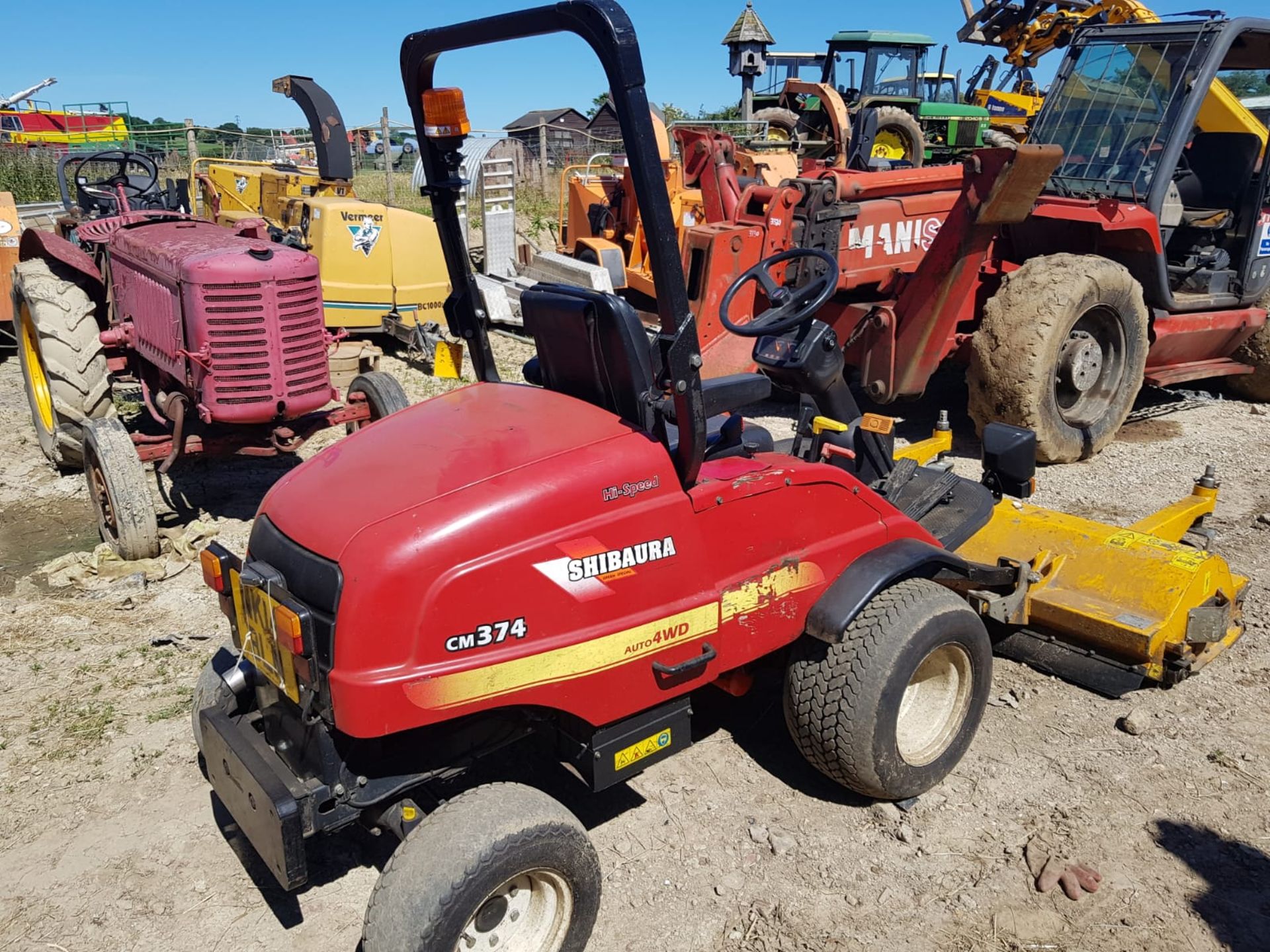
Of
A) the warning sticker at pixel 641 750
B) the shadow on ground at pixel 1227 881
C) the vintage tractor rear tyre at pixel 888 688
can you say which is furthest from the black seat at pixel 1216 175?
Answer: the warning sticker at pixel 641 750

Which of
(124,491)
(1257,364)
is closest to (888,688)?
(124,491)

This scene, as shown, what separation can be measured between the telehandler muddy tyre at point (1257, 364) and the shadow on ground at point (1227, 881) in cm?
557

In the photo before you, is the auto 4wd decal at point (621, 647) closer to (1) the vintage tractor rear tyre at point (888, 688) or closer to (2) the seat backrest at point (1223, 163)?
(1) the vintage tractor rear tyre at point (888, 688)

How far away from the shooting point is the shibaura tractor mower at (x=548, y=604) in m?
2.38

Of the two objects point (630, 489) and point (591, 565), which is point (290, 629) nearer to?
point (591, 565)

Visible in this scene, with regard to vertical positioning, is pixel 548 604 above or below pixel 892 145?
below

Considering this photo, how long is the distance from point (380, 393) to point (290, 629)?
362cm

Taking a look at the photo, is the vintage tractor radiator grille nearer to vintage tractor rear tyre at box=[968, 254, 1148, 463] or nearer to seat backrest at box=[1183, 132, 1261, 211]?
vintage tractor rear tyre at box=[968, 254, 1148, 463]

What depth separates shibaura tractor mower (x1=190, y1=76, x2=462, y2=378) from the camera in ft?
29.2

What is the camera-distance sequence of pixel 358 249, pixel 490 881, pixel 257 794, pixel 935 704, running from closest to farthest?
1. pixel 490 881
2. pixel 257 794
3. pixel 935 704
4. pixel 358 249

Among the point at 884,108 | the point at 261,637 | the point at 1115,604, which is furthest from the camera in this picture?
the point at 884,108

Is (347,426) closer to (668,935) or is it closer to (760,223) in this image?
(760,223)

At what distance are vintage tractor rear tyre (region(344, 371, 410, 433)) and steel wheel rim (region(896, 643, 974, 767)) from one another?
348 centimetres

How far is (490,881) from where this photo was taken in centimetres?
234
